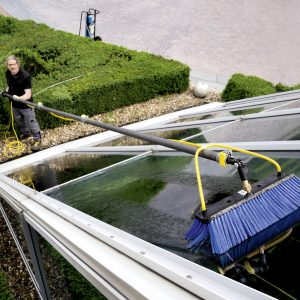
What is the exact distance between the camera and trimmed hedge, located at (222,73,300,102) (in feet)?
30.1

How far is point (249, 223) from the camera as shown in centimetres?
178

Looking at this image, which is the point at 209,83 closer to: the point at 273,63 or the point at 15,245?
the point at 273,63

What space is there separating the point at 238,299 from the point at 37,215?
206 cm

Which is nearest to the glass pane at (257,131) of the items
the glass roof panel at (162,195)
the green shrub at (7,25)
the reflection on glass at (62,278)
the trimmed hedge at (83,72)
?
the glass roof panel at (162,195)

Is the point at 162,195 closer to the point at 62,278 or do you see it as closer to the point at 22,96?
the point at 62,278

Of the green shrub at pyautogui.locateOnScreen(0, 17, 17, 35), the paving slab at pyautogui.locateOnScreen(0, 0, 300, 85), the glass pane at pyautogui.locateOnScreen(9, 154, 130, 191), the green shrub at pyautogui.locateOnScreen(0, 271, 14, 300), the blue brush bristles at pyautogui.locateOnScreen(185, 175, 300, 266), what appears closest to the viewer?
the blue brush bristles at pyautogui.locateOnScreen(185, 175, 300, 266)

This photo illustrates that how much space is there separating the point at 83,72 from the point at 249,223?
809 centimetres

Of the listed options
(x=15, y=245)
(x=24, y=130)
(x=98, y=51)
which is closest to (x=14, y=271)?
(x=15, y=245)

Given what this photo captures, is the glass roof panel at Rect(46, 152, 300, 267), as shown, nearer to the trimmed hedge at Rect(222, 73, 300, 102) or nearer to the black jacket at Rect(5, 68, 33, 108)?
the black jacket at Rect(5, 68, 33, 108)

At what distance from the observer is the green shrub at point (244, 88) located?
361 inches

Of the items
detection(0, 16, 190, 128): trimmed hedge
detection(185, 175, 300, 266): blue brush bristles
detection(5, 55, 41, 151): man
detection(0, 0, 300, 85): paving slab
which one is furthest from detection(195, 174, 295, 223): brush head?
detection(0, 0, 300, 85): paving slab

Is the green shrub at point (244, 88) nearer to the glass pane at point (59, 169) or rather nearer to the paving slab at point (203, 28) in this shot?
the paving slab at point (203, 28)

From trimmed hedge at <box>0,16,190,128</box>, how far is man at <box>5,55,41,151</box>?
524mm

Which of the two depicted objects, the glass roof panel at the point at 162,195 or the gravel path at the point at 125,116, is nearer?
the glass roof panel at the point at 162,195
